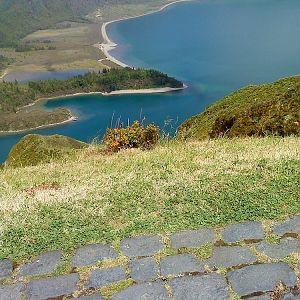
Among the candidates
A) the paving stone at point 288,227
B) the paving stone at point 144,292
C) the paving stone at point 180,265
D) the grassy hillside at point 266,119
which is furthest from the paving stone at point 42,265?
the grassy hillside at point 266,119

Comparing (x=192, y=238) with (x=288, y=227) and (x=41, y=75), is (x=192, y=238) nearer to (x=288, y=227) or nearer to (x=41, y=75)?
(x=288, y=227)

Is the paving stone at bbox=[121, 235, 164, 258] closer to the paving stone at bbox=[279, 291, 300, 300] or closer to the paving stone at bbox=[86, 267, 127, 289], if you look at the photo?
the paving stone at bbox=[86, 267, 127, 289]

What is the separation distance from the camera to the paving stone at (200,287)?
3.52m

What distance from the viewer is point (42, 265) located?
4141 millimetres

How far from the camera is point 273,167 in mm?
5617

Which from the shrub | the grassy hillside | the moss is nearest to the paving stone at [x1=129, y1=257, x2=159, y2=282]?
the shrub

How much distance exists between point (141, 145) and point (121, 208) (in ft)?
13.5

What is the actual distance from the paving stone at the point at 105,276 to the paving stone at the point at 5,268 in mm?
816

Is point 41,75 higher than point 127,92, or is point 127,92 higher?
point 41,75

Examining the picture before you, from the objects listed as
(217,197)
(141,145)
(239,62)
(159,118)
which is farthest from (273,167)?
(239,62)

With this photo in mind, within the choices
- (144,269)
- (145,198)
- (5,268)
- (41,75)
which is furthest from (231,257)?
(41,75)

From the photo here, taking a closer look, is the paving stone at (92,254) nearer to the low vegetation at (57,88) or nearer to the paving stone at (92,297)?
the paving stone at (92,297)

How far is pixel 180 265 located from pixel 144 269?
1.07 ft

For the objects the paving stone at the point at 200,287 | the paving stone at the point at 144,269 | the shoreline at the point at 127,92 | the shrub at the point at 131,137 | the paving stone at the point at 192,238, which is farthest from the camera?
the shoreline at the point at 127,92
